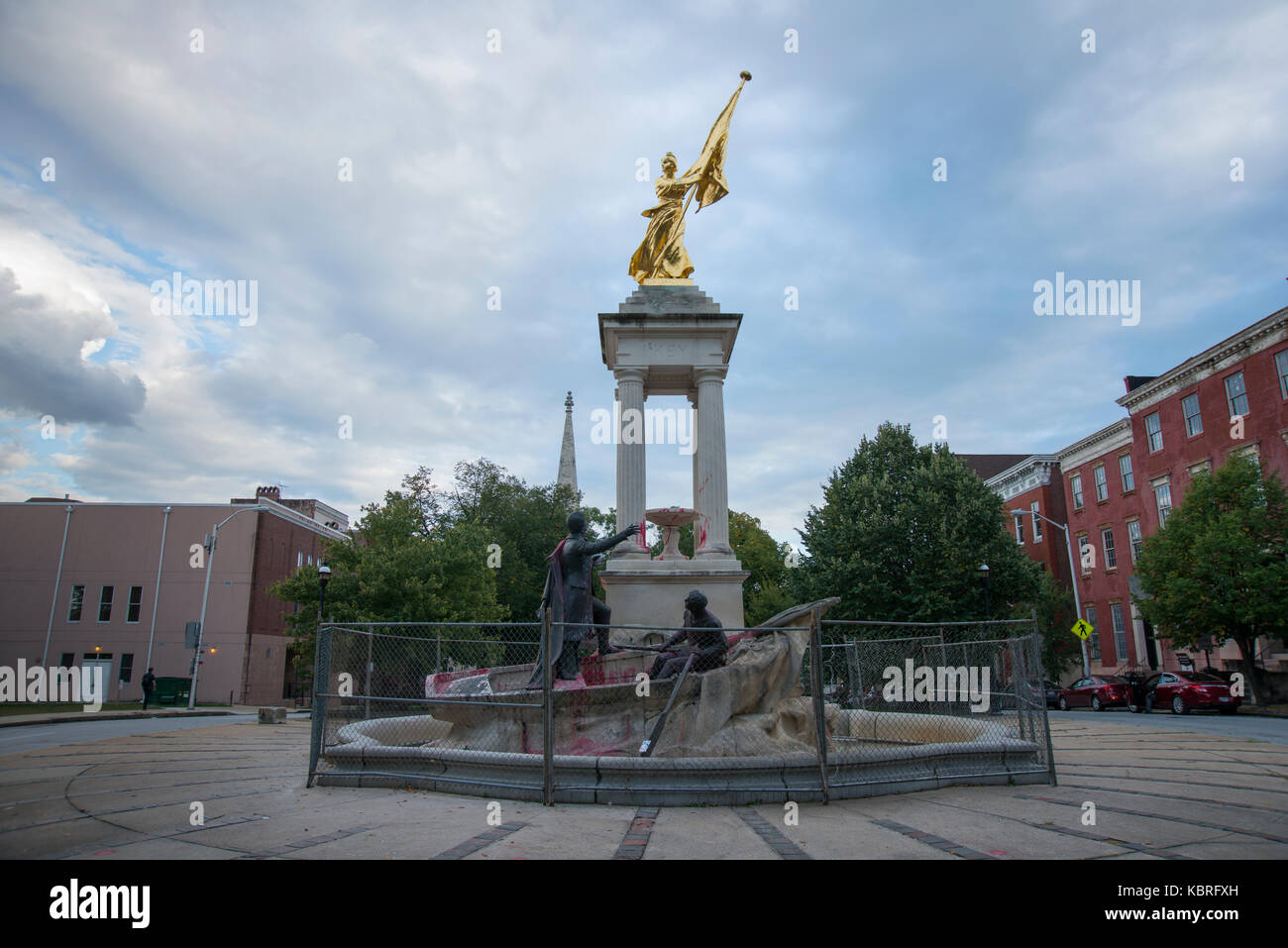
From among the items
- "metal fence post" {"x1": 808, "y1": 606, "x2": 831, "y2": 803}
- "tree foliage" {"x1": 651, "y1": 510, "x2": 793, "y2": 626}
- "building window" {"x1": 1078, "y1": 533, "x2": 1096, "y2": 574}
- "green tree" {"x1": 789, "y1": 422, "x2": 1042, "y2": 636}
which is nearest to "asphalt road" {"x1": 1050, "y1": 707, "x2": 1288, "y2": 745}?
"green tree" {"x1": 789, "y1": 422, "x2": 1042, "y2": 636}

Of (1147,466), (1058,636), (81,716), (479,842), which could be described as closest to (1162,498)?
(1147,466)

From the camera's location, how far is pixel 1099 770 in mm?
9578

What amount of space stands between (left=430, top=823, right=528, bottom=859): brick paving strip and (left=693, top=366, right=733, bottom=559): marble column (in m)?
10.6

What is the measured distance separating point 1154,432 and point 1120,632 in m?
10.1

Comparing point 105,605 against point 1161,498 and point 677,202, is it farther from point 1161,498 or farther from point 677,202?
point 1161,498

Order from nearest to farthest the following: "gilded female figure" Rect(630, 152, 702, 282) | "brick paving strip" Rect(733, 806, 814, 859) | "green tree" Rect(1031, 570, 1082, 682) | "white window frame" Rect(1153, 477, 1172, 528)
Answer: "brick paving strip" Rect(733, 806, 814, 859), "gilded female figure" Rect(630, 152, 702, 282), "white window frame" Rect(1153, 477, 1172, 528), "green tree" Rect(1031, 570, 1082, 682)

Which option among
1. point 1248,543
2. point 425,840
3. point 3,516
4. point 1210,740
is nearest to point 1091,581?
point 1248,543

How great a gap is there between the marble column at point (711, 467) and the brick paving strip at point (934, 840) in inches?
397

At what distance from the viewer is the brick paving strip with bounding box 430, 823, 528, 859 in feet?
16.6

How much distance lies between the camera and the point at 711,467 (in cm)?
1739

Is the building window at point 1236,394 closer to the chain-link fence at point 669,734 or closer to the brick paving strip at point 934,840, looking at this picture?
the chain-link fence at point 669,734

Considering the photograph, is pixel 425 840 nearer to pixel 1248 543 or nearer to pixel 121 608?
pixel 1248 543

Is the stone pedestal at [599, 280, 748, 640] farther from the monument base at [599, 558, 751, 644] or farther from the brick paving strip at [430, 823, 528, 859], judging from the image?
the brick paving strip at [430, 823, 528, 859]

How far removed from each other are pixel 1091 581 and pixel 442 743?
136 ft
